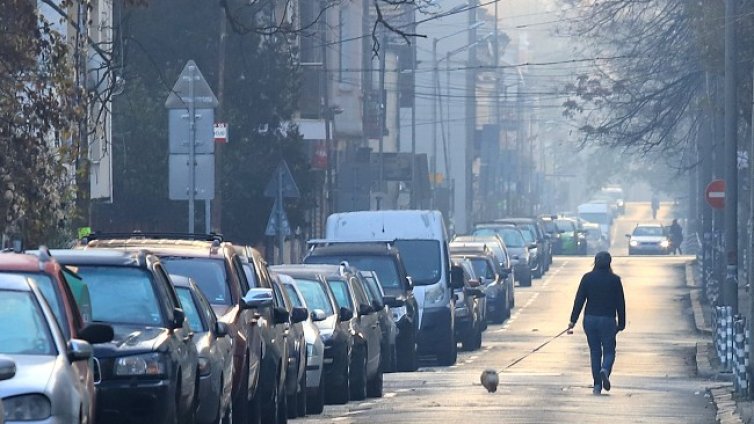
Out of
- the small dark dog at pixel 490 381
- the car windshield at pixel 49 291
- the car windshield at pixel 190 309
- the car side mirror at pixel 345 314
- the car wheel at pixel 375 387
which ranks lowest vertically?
the car wheel at pixel 375 387

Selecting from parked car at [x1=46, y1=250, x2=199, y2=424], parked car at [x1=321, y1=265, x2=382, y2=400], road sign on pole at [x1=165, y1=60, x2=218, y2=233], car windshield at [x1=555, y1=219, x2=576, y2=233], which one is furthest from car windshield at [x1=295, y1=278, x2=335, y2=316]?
car windshield at [x1=555, y1=219, x2=576, y2=233]

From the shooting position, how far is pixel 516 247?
5903cm

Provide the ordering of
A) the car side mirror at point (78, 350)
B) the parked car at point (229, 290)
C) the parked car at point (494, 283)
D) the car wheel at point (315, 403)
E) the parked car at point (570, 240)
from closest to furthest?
the car side mirror at point (78, 350) → the parked car at point (229, 290) → the car wheel at point (315, 403) → the parked car at point (494, 283) → the parked car at point (570, 240)

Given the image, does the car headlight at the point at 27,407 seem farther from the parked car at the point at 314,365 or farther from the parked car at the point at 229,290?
the parked car at the point at 314,365

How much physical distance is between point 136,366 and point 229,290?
4207mm

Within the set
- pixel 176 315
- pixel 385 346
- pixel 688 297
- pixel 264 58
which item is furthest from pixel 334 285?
pixel 688 297

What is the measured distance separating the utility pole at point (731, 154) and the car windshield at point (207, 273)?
47.4 feet

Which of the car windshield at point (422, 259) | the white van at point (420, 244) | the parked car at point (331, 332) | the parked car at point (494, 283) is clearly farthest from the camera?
the parked car at point (494, 283)

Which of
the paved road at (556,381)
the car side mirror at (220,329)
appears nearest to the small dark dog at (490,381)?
the paved road at (556,381)

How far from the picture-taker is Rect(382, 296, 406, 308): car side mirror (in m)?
27.0

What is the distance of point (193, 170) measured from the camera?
87.8 ft

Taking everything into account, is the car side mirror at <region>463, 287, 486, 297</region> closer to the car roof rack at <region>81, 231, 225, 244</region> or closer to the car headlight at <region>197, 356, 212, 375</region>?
the car roof rack at <region>81, 231, 225, 244</region>

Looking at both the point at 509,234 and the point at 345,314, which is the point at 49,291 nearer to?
the point at 345,314

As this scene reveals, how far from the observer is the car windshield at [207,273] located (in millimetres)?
16578
